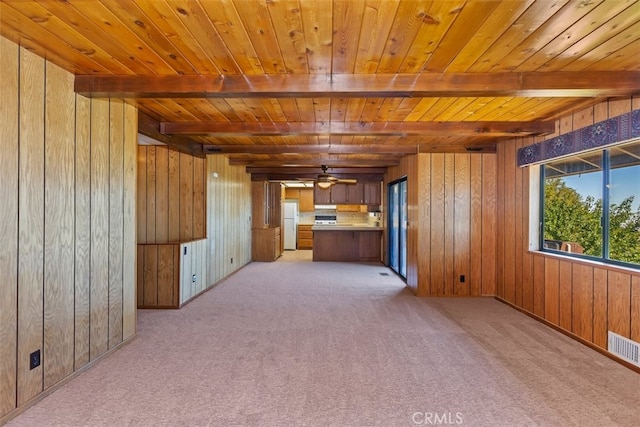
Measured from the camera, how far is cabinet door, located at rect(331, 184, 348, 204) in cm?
917

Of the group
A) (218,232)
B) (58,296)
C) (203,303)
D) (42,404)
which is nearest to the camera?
(42,404)

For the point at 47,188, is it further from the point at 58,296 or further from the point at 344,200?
the point at 344,200

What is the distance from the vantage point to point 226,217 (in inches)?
252

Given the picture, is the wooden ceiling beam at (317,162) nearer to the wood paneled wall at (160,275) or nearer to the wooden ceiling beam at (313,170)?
the wooden ceiling beam at (313,170)

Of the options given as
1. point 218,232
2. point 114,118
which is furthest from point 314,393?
point 218,232

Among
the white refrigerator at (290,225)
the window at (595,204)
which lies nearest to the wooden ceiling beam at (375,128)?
the window at (595,204)

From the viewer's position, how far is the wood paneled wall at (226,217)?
5.58 m

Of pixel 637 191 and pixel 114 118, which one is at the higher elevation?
pixel 114 118

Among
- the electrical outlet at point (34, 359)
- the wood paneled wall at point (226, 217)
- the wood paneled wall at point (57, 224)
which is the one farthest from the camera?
the wood paneled wall at point (226, 217)

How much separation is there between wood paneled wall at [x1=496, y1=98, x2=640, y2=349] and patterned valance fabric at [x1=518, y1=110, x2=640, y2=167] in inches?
3.5

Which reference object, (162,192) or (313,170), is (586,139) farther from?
(313,170)

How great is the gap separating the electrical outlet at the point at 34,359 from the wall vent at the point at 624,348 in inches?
177

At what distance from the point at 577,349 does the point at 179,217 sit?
16.9 ft

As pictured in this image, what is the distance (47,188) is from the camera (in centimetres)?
228
